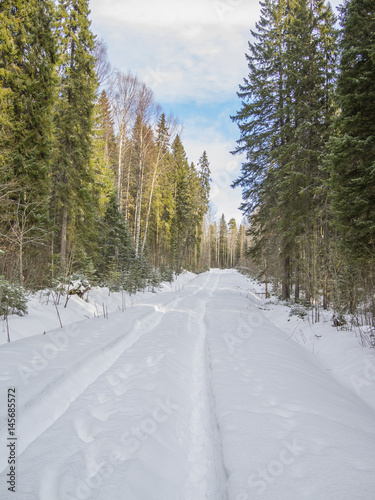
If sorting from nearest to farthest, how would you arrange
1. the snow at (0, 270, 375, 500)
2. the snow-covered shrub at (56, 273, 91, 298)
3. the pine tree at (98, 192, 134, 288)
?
the snow at (0, 270, 375, 500)
the snow-covered shrub at (56, 273, 91, 298)
the pine tree at (98, 192, 134, 288)

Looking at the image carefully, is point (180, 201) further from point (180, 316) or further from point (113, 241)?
point (180, 316)

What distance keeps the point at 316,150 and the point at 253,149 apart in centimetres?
461

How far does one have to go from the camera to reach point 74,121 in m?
11.2

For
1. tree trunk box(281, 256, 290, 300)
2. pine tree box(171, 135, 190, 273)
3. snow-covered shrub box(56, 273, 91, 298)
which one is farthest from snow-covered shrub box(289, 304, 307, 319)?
pine tree box(171, 135, 190, 273)

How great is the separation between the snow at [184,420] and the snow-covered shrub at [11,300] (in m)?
0.40

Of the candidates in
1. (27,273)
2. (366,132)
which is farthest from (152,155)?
(366,132)

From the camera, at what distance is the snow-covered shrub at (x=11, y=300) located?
5.89m

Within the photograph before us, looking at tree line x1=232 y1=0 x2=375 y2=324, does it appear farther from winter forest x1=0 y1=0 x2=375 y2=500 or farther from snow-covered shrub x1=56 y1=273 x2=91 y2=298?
snow-covered shrub x1=56 y1=273 x2=91 y2=298

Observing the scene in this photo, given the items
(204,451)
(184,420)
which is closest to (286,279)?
(184,420)

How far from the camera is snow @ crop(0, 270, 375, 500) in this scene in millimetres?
1913

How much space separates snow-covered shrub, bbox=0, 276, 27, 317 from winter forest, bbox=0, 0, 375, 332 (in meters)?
0.07

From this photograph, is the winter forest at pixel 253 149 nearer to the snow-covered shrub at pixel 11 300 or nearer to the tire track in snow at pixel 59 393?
the snow-covered shrub at pixel 11 300

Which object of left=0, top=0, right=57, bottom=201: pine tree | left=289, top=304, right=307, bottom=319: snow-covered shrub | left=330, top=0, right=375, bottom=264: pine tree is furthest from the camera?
left=289, top=304, right=307, bottom=319: snow-covered shrub

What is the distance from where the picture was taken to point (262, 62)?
13.2 m
